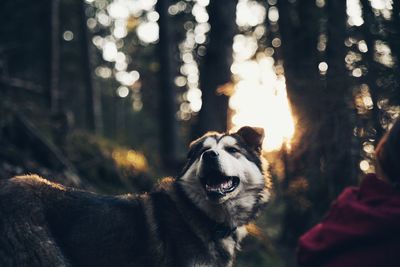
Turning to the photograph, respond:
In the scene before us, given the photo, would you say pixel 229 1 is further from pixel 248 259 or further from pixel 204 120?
pixel 248 259

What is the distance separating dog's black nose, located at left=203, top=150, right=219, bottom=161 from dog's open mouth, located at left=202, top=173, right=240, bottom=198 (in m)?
0.21

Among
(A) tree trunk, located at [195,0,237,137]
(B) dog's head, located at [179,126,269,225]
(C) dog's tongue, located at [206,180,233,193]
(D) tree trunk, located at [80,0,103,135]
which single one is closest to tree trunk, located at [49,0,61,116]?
(A) tree trunk, located at [195,0,237,137]

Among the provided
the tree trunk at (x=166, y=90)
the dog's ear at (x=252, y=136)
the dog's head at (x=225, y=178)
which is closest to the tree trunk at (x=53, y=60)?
the tree trunk at (x=166, y=90)

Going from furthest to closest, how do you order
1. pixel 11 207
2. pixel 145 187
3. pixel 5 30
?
pixel 5 30 → pixel 145 187 → pixel 11 207

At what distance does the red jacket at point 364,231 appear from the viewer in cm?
316

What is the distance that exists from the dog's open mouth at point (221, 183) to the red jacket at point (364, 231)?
70.4 inches

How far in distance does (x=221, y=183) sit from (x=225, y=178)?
2.9 inches

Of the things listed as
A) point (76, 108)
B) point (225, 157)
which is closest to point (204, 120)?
point (225, 157)

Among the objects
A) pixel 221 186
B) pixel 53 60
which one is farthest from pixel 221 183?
pixel 53 60

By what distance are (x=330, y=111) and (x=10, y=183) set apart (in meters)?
5.29

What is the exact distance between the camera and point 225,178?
Answer: 5.36 meters

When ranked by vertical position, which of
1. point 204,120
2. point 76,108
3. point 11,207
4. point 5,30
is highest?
point 5,30

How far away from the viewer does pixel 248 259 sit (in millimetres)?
10516

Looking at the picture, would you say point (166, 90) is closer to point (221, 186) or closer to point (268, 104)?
point (268, 104)
